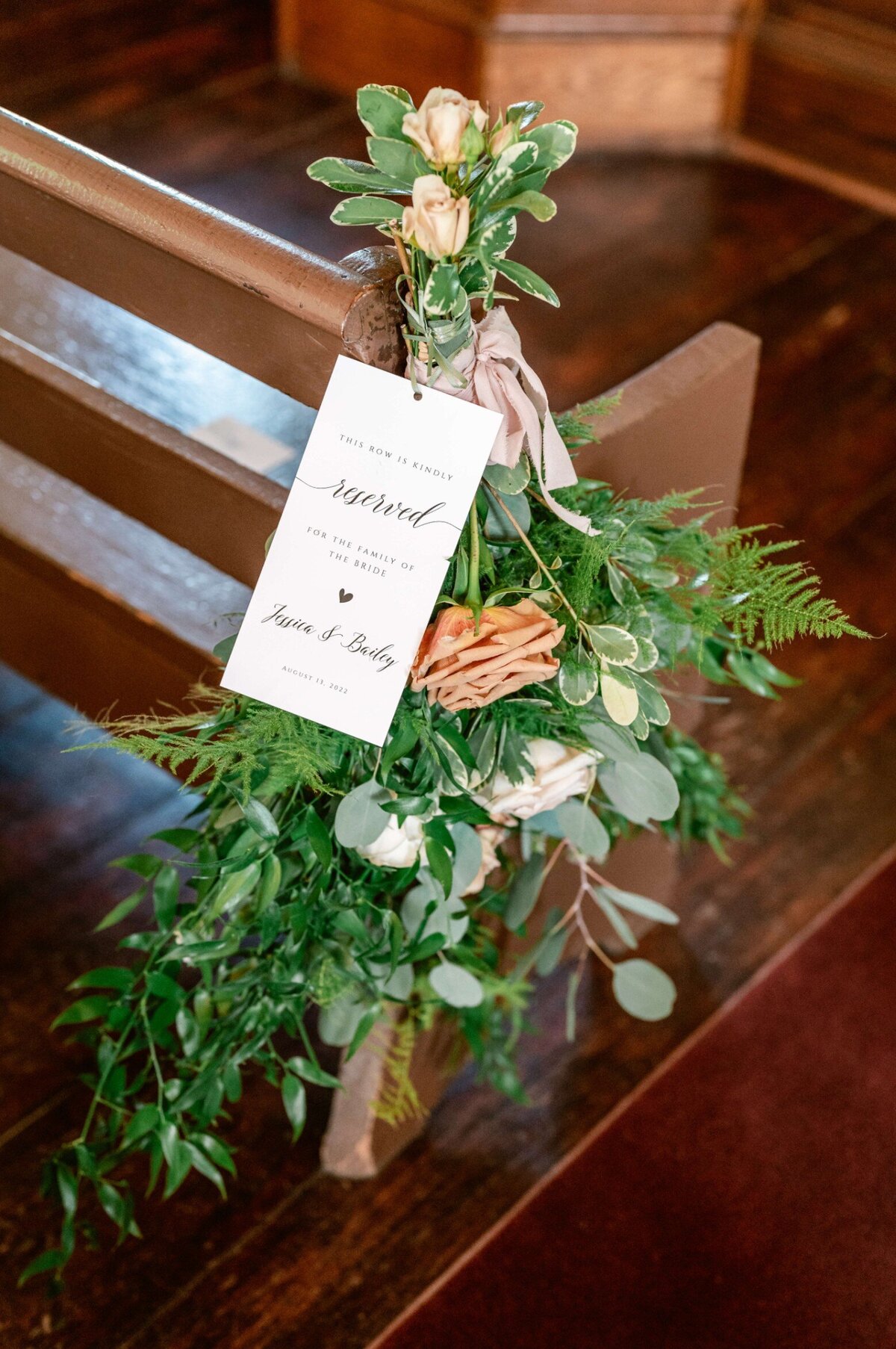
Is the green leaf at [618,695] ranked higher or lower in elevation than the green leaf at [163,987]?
higher

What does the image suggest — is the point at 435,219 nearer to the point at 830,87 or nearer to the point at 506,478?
the point at 506,478

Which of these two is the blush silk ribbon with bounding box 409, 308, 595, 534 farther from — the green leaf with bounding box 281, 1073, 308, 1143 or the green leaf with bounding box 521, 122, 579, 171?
the green leaf with bounding box 281, 1073, 308, 1143

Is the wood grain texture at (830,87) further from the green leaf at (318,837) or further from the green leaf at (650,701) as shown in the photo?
the green leaf at (318,837)

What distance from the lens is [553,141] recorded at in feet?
2.66

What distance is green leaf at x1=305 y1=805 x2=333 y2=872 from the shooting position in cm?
104

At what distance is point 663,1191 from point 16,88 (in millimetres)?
3300

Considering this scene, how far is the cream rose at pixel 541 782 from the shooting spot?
1.07m


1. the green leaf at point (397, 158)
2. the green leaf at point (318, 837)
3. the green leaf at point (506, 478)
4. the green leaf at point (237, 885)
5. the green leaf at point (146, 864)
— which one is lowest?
the green leaf at point (146, 864)

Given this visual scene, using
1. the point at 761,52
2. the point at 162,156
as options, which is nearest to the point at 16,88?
the point at 162,156

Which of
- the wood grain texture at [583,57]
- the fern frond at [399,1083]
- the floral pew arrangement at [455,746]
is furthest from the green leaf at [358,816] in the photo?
the wood grain texture at [583,57]

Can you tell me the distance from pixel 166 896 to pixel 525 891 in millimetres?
344

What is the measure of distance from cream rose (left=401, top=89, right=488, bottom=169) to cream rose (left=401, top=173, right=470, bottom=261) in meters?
0.01

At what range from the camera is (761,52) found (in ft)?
11.0

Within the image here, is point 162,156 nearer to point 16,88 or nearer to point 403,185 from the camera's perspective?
point 16,88
